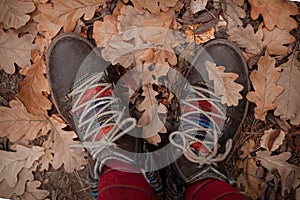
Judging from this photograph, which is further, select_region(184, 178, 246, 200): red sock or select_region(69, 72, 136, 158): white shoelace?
select_region(69, 72, 136, 158): white shoelace

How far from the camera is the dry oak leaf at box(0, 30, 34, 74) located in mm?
1468

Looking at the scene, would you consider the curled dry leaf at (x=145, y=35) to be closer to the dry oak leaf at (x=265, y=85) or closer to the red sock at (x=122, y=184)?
the dry oak leaf at (x=265, y=85)

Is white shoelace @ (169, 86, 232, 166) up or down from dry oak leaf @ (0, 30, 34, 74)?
down

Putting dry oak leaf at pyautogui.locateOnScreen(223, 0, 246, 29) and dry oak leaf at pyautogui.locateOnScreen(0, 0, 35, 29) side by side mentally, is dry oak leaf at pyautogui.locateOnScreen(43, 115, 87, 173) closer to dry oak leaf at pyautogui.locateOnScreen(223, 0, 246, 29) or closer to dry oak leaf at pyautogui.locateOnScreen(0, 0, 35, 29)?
dry oak leaf at pyautogui.locateOnScreen(0, 0, 35, 29)

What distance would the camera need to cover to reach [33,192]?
148cm

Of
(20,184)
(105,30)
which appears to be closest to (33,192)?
(20,184)

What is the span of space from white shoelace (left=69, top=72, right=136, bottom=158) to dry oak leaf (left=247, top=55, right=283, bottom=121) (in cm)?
35

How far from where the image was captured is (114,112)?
1416mm

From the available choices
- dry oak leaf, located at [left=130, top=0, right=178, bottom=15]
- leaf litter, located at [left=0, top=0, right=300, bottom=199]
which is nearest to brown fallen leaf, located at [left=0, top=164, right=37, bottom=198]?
leaf litter, located at [left=0, top=0, right=300, bottom=199]

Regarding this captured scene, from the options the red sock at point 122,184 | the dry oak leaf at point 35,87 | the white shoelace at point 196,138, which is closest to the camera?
the red sock at point 122,184

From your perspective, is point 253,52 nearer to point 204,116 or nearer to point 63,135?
point 204,116

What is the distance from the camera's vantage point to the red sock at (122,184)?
119cm

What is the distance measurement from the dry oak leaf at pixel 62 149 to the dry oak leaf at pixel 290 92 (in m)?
0.57

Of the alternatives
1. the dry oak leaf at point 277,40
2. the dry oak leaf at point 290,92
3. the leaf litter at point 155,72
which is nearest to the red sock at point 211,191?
the leaf litter at point 155,72
